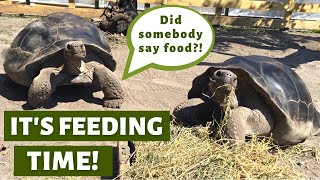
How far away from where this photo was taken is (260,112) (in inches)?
148

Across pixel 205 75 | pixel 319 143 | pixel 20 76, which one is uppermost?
pixel 205 75

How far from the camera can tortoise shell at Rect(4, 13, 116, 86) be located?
15.8 feet

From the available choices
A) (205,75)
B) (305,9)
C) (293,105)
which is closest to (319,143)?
(293,105)

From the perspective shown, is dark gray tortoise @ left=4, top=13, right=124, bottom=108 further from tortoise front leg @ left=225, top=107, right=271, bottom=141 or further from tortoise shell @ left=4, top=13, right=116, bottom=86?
tortoise front leg @ left=225, top=107, right=271, bottom=141

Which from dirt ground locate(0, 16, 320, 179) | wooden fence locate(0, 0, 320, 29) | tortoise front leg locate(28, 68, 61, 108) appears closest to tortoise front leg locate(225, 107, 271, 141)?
dirt ground locate(0, 16, 320, 179)

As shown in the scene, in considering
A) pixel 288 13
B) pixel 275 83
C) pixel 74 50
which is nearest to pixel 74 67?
pixel 74 50

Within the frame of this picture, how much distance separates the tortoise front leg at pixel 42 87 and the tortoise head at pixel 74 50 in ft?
1.12

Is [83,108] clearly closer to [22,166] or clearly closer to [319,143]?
[22,166]

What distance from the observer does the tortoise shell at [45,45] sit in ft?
15.8

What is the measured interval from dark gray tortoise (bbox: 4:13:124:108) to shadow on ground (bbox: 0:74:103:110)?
193mm

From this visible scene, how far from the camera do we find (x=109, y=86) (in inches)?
195

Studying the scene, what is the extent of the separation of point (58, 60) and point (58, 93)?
0.48 metres

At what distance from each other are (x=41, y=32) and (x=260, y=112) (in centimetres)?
273

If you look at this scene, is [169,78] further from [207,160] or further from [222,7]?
[222,7]
